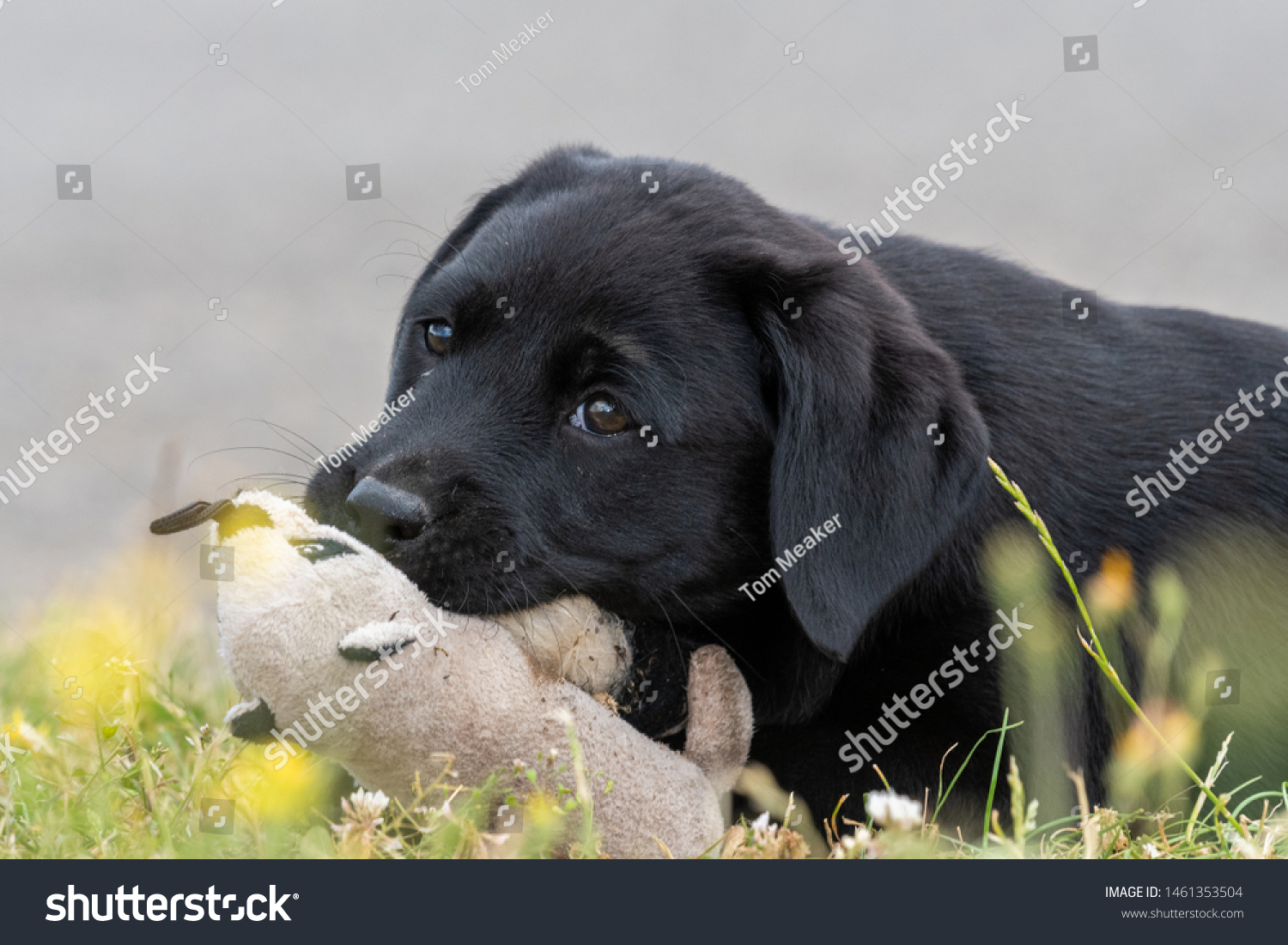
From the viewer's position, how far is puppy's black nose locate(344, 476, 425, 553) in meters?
2.29

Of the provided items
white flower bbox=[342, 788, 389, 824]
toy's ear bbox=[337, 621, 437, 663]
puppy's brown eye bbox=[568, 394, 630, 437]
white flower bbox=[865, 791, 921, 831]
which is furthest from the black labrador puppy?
white flower bbox=[865, 791, 921, 831]

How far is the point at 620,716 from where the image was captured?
7.79ft

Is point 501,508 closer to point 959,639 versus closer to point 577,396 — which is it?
point 577,396

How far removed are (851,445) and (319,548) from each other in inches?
40.1

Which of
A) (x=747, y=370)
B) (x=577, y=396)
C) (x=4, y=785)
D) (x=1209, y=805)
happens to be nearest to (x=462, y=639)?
(x=577, y=396)

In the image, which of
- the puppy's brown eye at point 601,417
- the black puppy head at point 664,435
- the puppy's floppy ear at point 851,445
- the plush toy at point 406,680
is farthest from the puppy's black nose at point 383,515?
the puppy's floppy ear at point 851,445

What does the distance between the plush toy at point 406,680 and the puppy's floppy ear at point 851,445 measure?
1.33 feet

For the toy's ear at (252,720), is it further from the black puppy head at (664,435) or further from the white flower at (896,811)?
the white flower at (896,811)

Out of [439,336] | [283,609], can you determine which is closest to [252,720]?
[283,609]

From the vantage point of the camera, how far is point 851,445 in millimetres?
2510

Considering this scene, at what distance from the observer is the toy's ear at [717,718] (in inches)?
95.3

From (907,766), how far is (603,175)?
142 cm

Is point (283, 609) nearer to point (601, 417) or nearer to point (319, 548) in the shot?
point (319, 548)
